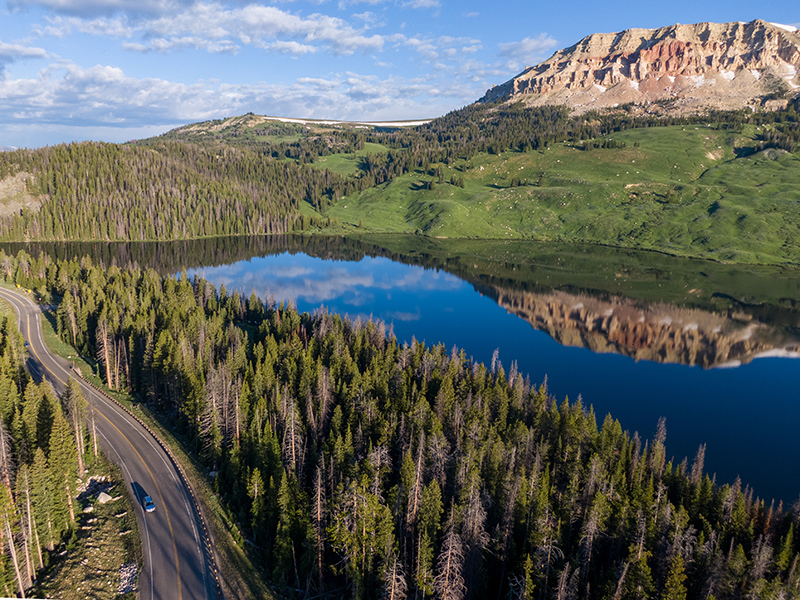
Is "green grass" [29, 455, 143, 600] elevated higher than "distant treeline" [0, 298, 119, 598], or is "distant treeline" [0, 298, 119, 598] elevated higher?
"distant treeline" [0, 298, 119, 598]

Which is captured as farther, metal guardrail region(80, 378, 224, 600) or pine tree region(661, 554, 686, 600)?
metal guardrail region(80, 378, 224, 600)

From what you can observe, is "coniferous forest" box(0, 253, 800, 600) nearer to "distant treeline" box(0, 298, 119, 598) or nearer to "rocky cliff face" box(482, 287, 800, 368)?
"distant treeline" box(0, 298, 119, 598)

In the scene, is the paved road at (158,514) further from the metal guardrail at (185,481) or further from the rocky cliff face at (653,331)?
the rocky cliff face at (653,331)

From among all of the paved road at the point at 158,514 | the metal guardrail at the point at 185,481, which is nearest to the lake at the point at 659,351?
the metal guardrail at the point at 185,481

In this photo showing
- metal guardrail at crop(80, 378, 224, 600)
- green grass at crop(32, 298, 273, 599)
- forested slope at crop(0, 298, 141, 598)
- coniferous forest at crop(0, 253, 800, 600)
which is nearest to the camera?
forested slope at crop(0, 298, 141, 598)

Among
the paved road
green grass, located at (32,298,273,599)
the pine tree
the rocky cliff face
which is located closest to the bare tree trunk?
the paved road

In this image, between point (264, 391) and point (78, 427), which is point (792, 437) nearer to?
point (264, 391)
